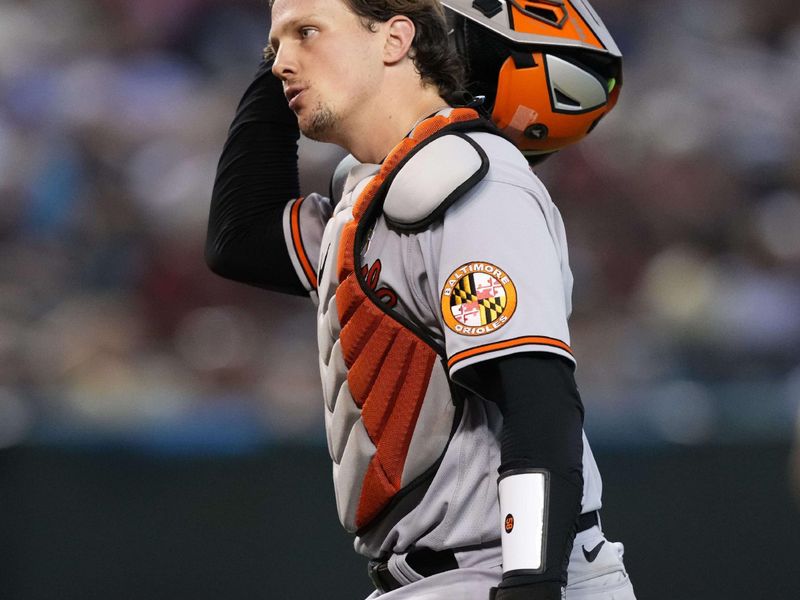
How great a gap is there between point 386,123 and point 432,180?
0.33 metres

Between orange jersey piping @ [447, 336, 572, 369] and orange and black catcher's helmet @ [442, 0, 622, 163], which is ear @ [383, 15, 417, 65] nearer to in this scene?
orange and black catcher's helmet @ [442, 0, 622, 163]

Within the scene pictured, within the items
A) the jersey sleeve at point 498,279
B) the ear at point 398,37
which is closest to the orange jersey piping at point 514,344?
the jersey sleeve at point 498,279

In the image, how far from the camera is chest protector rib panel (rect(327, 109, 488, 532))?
63.4 inches

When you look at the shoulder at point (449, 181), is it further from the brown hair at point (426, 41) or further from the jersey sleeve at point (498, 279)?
the brown hair at point (426, 41)

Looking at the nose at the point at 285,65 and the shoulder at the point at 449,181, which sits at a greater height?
the nose at the point at 285,65

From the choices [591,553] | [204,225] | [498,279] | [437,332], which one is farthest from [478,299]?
[204,225]

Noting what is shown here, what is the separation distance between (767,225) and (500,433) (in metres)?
3.40

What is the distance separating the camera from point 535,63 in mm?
1984

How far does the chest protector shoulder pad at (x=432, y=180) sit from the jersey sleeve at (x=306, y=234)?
452mm

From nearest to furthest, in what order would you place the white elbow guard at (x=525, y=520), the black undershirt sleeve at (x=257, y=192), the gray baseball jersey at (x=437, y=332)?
the white elbow guard at (x=525, y=520)
the gray baseball jersey at (x=437, y=332)
the black undershirt sleeve at (x=257, y=192)

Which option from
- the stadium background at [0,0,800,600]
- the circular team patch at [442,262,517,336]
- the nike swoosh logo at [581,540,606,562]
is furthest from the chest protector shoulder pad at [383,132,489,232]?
the stadium background at [0,0,800,600]

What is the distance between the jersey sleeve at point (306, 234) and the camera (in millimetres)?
2055

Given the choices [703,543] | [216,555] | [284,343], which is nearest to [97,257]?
[284,343]

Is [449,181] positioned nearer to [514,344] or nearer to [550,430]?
[514,344]
